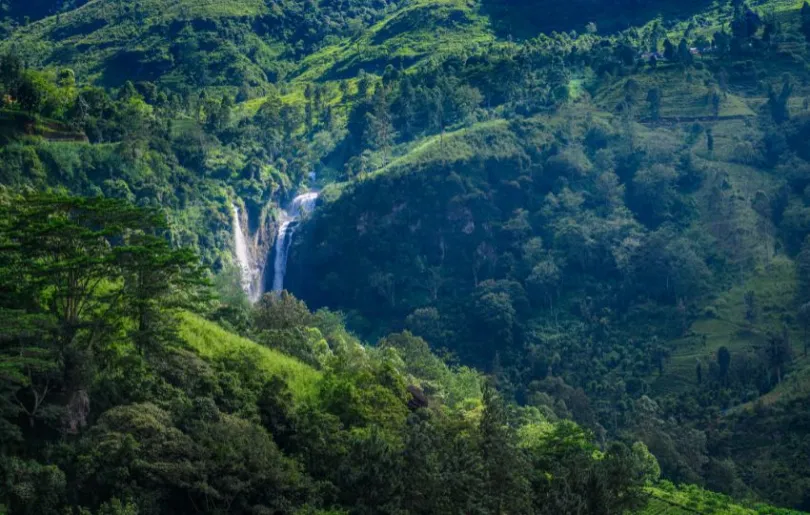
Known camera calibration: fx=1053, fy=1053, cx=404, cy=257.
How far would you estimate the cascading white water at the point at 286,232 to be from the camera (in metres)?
116

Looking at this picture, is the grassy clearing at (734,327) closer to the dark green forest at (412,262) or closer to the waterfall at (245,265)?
the dark green forest at (412,262)

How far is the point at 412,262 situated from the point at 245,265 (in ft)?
57.7

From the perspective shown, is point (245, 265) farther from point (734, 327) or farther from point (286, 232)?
point (734, 327)

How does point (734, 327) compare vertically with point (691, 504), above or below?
above

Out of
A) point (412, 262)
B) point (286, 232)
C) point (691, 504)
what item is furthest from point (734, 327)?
point (286, 232)

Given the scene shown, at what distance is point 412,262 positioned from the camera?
368ft

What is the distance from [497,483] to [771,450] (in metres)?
45.4

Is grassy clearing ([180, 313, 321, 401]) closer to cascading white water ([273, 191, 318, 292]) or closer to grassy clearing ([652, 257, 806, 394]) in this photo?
grassy clearing ([652, 257, 806, 394])

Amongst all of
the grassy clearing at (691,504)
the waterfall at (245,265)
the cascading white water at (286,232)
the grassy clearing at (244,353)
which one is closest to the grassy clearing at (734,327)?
the grassy clearing at (691,504)

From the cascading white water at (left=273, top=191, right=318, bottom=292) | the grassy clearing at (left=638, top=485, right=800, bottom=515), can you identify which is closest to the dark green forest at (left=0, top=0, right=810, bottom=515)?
the cascading white water at (left=273, top=191, right=318, bottom=292)

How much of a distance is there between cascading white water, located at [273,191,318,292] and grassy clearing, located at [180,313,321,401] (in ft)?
204

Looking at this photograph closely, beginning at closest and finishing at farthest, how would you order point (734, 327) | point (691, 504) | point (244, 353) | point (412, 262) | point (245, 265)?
point (244, 353) → point (691, 504) → point (734, 327) → point (245, 265) → point (412, 262)

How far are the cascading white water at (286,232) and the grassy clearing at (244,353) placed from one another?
62.3 meters

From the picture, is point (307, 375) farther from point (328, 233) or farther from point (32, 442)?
point (328, 233)
